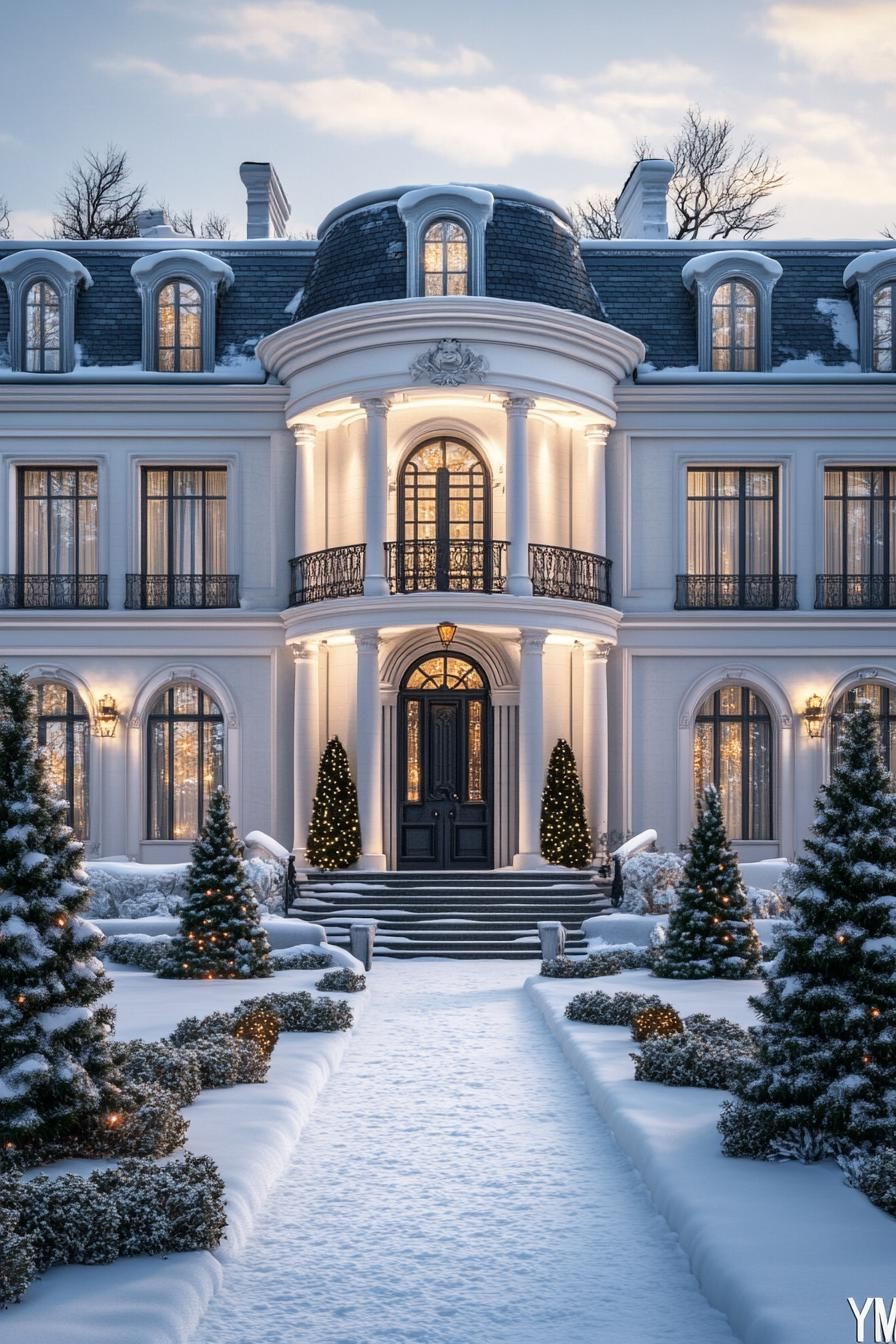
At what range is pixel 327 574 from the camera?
22.7m

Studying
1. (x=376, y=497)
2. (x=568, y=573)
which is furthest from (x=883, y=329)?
(x=376, y=497)

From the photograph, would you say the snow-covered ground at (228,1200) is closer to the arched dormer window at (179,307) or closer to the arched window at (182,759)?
the arched window at (182,759)

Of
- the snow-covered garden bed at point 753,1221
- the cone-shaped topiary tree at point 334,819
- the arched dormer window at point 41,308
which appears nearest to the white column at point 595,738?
the cone-shaped topiary tree at point 334,819

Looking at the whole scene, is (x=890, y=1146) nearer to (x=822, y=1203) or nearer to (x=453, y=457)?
(x=822, y=1203)

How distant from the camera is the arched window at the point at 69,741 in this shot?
23594 mm

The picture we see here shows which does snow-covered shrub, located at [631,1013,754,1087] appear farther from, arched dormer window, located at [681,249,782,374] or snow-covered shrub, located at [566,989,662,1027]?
arched dormer window, located at [681,249,782,374]

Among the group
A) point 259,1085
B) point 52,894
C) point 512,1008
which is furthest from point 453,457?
point 52,894

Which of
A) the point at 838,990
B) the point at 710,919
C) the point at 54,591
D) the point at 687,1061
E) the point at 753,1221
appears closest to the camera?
the point at 753,1221

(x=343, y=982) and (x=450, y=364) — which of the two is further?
(x=450, y=364)

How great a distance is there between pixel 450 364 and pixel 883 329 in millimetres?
7628

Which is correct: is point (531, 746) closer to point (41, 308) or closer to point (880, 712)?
point (880, 712)

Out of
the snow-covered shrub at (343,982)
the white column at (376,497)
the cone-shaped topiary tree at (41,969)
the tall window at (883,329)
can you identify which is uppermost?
the tall window at (883,329)

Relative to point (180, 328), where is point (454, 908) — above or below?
below

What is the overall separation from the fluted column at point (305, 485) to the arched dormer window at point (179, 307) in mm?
2248
